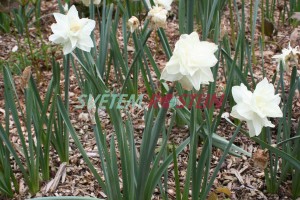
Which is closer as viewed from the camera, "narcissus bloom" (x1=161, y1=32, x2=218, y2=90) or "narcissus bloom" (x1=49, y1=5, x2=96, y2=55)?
"narcissus bloom" (x1=161, y1=32, x2=218, y2=90)

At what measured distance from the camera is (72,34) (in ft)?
4.20

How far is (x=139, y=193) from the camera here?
1.27m

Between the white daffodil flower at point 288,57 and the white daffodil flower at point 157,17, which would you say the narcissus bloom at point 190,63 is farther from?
the white daffodil flower at point 288,57

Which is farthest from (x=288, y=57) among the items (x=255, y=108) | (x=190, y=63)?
(x=190, y=63)

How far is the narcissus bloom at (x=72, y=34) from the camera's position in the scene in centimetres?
128

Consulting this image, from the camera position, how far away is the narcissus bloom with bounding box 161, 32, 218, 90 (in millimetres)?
929

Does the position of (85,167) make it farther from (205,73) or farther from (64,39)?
(205,73)

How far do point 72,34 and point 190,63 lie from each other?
Result: 1.61ft

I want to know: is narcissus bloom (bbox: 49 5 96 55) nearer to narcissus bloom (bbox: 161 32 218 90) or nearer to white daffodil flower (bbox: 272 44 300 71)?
narcissus bloom (bbox: 161 32 218 90)

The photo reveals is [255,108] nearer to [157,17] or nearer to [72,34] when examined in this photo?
[157,17]

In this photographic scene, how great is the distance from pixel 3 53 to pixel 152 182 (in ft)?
6.41

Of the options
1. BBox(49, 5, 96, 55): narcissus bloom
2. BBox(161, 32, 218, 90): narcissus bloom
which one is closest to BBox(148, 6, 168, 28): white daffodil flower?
BBox(49, 5, 96, 55): narcissus bloom

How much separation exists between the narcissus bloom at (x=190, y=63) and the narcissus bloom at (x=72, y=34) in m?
0.42

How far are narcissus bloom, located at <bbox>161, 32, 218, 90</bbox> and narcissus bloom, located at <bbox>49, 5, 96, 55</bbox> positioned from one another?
1.38 ft
